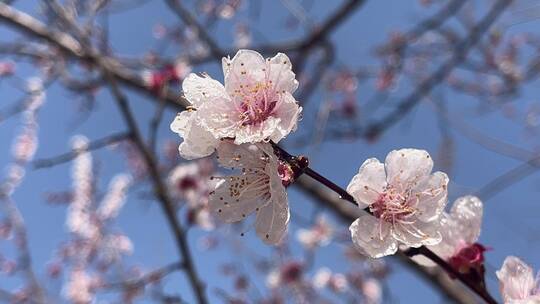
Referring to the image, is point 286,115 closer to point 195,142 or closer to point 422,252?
point 195,142

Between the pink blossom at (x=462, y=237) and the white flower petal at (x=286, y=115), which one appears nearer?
the white flower petal at (x=286, y=115)

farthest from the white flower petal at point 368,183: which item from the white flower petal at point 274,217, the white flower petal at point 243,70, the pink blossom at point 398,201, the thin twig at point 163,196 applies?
the thin twig at point 163,196

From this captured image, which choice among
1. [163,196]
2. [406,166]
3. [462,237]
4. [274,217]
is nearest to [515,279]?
[462,237]

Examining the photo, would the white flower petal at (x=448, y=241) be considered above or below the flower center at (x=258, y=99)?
below

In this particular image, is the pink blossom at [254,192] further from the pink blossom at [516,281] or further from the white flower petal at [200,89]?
the pink blossom at [516,281]

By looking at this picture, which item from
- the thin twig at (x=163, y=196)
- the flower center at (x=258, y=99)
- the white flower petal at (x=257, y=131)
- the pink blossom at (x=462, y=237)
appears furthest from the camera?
the thin twig at (x=163, y=196)

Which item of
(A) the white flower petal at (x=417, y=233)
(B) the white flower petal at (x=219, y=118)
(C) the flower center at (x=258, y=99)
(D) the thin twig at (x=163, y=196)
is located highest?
(C) the flower center at (x=258, y=99)
